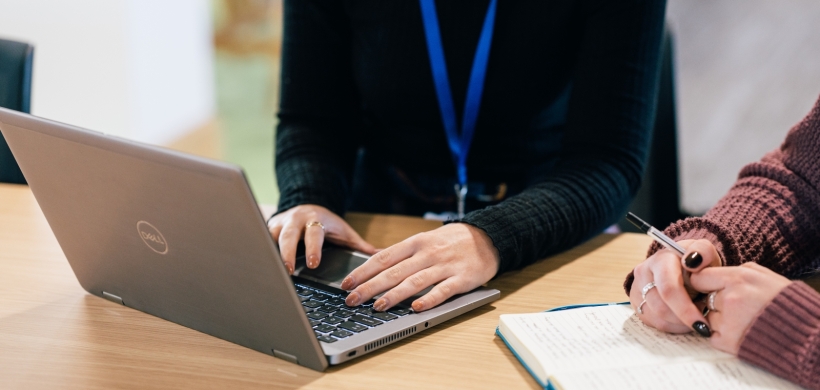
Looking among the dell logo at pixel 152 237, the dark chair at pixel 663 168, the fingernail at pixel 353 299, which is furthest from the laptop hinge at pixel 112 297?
the dark chair at pixel 663 168

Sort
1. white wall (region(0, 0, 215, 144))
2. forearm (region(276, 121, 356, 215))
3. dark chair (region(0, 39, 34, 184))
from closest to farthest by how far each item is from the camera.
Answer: forearm (region(276, 121, 356, 215))
dark chair (region(0, 39, 34, 184))
white wall (region(0, 0, 215, 144))

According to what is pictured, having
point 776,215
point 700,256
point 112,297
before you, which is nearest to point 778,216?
point 776,215

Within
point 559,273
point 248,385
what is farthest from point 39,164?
point 559,273

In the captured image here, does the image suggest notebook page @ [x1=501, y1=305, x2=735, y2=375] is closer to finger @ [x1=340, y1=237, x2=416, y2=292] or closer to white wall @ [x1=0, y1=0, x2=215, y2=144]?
finger @ [x1=340, y1=237, x2=416, y2=292]

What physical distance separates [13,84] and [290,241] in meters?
0.85

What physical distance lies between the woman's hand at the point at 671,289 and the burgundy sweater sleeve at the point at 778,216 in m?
0.07

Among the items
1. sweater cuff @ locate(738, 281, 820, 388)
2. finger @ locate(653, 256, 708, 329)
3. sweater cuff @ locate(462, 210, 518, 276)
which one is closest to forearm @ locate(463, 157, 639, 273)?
sweater cuff @ locate(462, 210, 518, 276)

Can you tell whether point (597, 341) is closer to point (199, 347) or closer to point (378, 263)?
point (378, 263)

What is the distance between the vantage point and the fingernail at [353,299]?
74cm

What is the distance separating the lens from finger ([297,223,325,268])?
33.8 inches

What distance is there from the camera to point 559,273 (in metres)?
0.91

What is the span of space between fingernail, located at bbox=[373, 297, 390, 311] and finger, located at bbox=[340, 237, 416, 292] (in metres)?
0.06

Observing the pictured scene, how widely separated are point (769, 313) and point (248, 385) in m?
0.47

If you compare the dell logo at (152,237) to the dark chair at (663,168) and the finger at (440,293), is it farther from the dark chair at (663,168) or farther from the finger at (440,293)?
the dark chair at (663,168)
